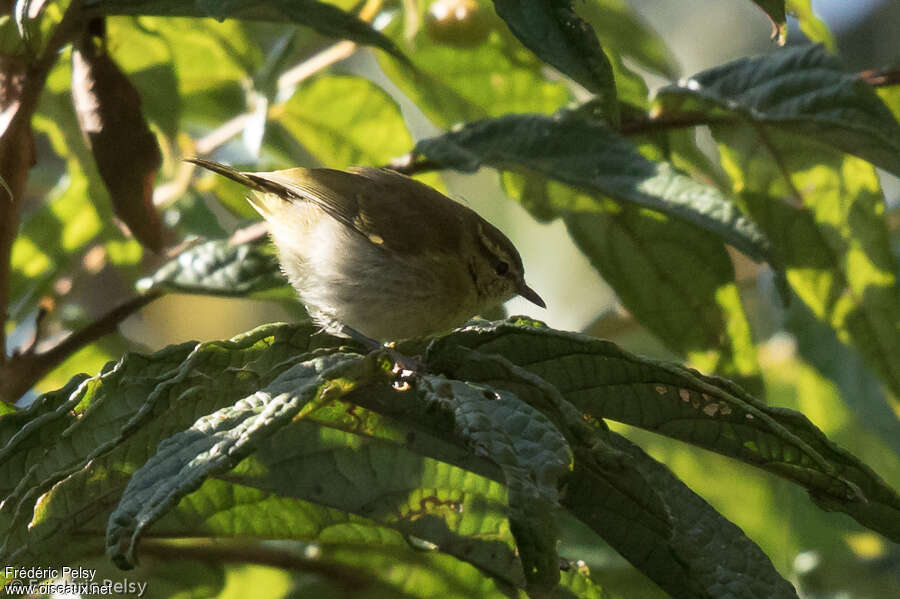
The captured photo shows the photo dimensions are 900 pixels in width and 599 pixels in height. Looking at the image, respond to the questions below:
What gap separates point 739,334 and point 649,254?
0.29m

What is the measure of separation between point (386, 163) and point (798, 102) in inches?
44.9

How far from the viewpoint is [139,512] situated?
1173mm

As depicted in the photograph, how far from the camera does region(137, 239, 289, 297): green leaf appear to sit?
2.27m

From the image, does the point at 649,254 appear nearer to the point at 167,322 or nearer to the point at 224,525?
the point at 224,525

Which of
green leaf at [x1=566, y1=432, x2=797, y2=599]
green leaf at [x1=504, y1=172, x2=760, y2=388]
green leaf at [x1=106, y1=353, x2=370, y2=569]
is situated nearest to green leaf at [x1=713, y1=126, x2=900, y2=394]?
green leaf at [x1=504, y1=172, x2=760, y2=388]

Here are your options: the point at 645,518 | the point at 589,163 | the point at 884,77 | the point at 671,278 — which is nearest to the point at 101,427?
the point at 645,518

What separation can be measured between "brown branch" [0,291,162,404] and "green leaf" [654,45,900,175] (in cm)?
131

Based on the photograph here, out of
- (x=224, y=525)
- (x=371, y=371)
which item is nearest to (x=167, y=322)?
(x=224, y=525)

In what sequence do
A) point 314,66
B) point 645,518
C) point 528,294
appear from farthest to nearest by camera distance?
point 528,294, point 314,66, point 645,518

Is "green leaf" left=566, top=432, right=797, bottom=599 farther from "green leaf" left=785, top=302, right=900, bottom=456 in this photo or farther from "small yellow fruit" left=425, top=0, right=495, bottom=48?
"green leaf" left=785, top=302, right=900, bottom=456

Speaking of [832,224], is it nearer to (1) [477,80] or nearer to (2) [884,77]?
(2) [884,77]

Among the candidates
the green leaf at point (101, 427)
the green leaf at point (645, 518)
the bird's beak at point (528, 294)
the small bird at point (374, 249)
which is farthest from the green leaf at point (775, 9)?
the bird's beak at point (528, 294)

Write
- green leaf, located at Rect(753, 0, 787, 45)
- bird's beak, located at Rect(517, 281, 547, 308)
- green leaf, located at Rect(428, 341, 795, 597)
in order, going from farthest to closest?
bird's beak, located at Rect(517, 281, 547, 308), green leaf, located at Rect(753, 0, 787, 45), green leaf, located at Rect(428, 341, 795, 597)

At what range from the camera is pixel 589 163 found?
2.28 meters
